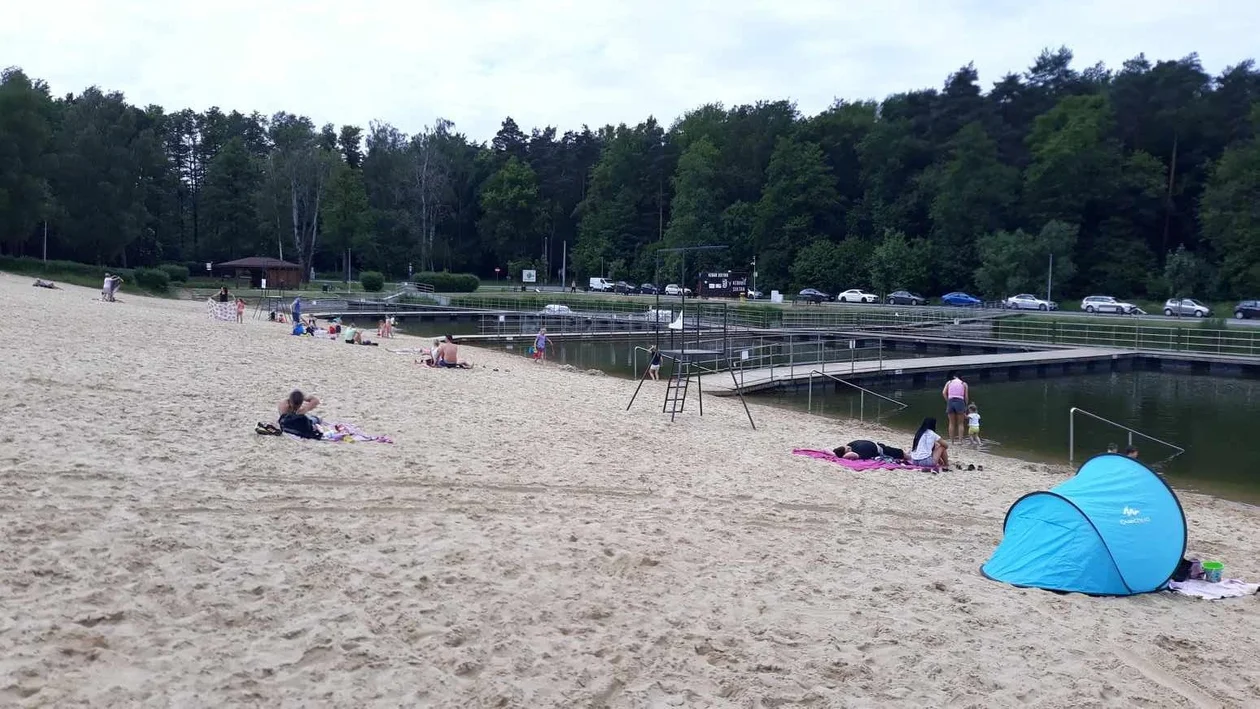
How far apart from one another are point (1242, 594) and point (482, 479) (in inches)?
294

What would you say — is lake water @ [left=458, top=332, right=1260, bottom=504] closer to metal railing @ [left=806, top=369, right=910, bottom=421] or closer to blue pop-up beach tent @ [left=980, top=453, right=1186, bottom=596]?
metal railing @ [left=806, top=369, right=910, bottom=421]

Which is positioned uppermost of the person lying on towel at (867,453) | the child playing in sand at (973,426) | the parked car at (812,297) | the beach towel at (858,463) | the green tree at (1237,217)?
the green tree at (1237,217)

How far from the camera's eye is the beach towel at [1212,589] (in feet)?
28.0

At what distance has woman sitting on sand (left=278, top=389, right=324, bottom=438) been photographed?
11305 mm

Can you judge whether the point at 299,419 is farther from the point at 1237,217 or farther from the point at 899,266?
the point at 899,266

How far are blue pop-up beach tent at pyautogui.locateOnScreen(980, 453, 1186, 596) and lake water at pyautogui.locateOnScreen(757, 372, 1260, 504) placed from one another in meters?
7.33

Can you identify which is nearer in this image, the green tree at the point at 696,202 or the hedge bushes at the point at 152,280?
the hedge bushes at the point at 152,280

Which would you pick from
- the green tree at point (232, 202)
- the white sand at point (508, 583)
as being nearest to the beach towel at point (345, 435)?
the white sand at point (508, 583)

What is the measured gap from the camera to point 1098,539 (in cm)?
845

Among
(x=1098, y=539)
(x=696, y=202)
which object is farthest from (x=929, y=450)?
(x=696, y=202)

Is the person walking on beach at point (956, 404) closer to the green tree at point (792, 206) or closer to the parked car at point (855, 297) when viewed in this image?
the parked car at point (855, 297)

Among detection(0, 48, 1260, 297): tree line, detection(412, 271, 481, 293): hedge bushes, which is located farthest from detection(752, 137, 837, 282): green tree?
detection(412, 271, 481, 293): hedge bushes

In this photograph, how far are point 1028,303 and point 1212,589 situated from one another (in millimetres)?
55876

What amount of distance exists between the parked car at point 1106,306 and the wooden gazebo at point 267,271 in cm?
5513
